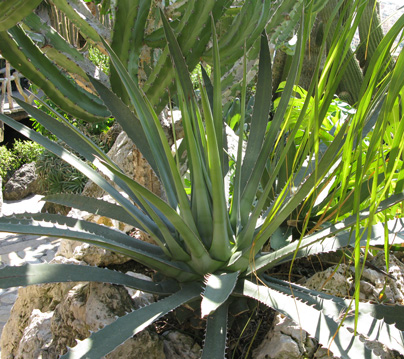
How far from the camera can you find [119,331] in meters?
0.94

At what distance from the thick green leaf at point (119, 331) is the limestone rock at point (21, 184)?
20.3ft

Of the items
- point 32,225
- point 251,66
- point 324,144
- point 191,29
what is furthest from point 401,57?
point 251,66

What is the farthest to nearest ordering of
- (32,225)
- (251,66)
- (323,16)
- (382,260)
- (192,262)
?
(323,16) → (251,66) → (382,260) → (192,262) → (32,225)

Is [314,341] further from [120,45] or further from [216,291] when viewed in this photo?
[120,45]

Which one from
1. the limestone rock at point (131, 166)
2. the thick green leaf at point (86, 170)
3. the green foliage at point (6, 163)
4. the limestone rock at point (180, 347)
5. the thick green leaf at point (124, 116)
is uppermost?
the green foliage at point (6, 163)

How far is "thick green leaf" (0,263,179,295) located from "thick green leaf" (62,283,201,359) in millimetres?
125

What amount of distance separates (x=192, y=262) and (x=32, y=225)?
0.43 m

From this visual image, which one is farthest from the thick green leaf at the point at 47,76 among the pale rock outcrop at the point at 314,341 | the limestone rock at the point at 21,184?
the limestone rock at the point at 21,184

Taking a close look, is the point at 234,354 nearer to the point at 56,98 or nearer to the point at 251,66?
the point at 56,98

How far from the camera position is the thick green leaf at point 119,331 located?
887 millimetres

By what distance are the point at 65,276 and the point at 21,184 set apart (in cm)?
613

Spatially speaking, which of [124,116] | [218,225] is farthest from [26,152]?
[218,225]

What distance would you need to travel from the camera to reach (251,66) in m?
2.21

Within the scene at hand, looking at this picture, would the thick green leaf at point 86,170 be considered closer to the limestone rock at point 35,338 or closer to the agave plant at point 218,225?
the agave plant at point 218,225
